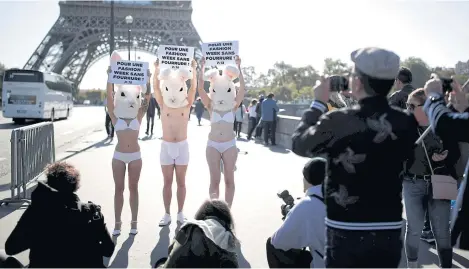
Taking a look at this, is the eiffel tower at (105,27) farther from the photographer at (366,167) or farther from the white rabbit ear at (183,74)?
the photographer at (366,167)

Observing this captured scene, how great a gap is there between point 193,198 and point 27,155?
106 inches

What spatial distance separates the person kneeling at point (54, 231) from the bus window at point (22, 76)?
31308 millimetres

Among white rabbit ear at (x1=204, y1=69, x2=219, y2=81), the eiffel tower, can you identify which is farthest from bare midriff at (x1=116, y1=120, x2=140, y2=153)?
the eiffel tower

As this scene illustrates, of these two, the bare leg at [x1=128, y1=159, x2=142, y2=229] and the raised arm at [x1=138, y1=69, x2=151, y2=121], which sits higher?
the raised arm at [x1=138, y1=69, x2=151, y2=121]

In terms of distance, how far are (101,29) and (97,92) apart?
6987 cm

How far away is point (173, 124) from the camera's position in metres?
6.48

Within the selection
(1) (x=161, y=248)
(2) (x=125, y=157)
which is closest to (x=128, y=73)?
(2) (x=125, y=157)

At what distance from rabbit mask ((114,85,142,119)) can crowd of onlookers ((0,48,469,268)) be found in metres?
2.61

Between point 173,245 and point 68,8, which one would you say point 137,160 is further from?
point 68,8

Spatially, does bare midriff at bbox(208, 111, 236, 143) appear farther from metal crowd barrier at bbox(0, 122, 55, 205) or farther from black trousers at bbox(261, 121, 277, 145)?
black trousers at bbox(261, 121, 277, 145)

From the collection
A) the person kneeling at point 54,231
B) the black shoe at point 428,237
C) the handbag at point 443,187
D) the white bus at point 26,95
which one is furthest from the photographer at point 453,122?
the white bus at point 26,95

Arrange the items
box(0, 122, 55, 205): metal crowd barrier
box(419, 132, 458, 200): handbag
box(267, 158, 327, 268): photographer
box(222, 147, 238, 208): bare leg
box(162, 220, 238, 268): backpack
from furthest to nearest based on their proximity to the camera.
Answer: box(0, 122, 55, 205): metal crowd barrier
box(222, 147, 238, 208): bare leg
box(419, 132, 458, 200): handbag
box(267, 158, 327, 268): photographer
box(162, 220, 238, 268): backpack

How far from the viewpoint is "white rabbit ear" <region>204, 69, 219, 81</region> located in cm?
662

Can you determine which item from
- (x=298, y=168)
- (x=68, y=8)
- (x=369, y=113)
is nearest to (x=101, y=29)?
(x=68, y=8)
